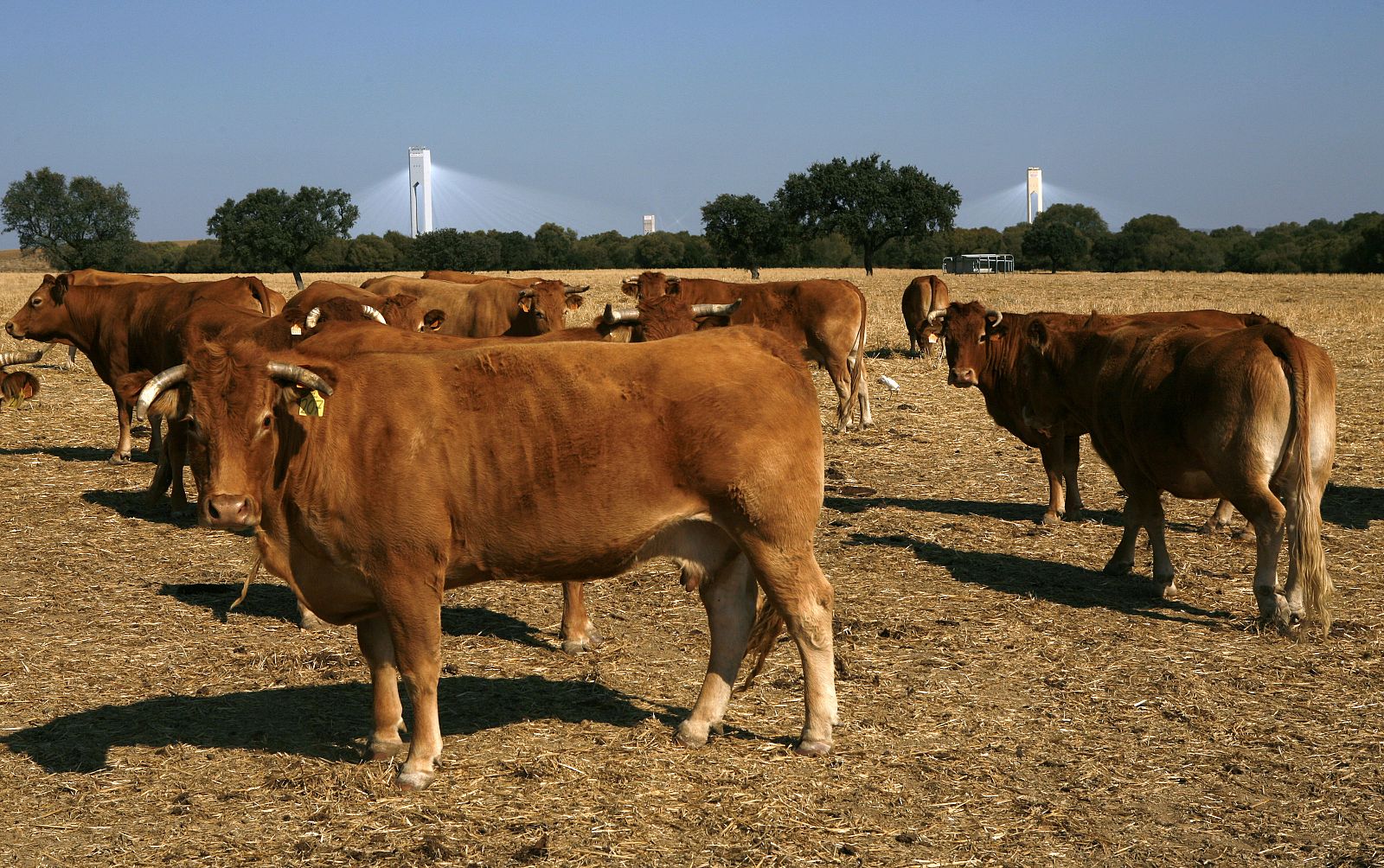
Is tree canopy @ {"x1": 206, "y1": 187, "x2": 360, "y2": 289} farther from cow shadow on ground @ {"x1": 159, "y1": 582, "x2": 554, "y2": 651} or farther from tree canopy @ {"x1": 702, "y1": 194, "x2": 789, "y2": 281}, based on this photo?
cow shadow on ground @ {"x1": 159, "y1": 582, "x2": 554, "y2": 651}

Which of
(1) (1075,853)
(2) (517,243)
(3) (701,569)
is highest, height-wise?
(2) (517,243)

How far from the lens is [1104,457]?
8.50 meters

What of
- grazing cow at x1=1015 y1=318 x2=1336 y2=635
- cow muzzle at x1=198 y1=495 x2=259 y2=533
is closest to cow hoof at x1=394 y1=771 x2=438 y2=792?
cow muzzle at x1=198 y1=495 x2=259 y2=533

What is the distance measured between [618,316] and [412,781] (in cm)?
609

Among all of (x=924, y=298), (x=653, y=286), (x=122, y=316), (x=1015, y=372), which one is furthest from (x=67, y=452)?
(x=924, y=298)

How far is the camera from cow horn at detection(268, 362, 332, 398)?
4.55 meters

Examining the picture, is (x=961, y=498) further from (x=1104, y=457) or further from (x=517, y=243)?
(x=517, y=243)

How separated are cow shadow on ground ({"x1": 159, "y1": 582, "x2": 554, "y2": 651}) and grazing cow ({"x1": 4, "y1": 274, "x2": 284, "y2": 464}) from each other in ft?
13.9

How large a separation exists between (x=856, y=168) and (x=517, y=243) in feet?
114

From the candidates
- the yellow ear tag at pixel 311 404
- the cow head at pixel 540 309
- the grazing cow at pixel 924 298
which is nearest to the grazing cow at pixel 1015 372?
the cow head at pixel 540 309

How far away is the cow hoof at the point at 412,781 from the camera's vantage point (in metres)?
4.95

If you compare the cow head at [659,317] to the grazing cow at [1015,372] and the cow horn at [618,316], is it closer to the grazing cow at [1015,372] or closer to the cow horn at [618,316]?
the cow horn at [618,316]

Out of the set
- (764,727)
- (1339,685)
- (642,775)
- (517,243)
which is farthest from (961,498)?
(517,243)

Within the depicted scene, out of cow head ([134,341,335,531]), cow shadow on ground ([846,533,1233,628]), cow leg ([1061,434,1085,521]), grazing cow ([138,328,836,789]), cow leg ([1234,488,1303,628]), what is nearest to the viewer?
cow head ([134,341,335,531])
